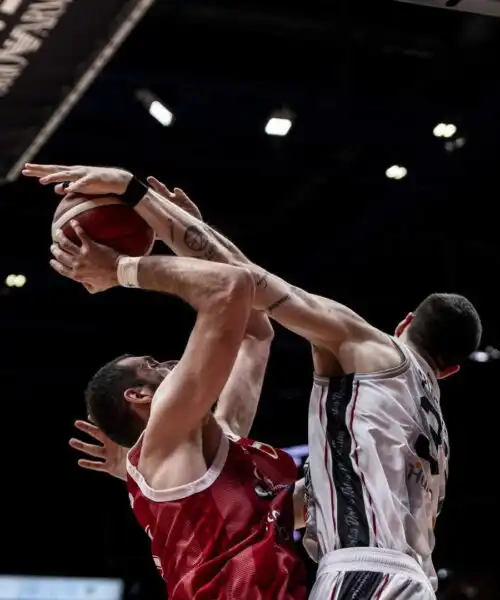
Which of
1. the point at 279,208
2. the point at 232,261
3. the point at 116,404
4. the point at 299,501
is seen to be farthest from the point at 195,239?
the point at 279,208

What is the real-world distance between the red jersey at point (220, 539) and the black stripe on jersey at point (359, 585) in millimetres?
140

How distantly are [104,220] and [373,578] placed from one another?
132cm

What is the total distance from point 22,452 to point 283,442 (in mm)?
3192

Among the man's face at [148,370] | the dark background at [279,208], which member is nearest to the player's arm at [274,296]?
the man's face at [148,370]

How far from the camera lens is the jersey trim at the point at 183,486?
2959 mm

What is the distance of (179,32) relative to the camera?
779 centimetres

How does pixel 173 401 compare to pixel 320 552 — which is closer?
pixel 173 401

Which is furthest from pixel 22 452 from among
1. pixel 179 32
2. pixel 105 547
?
pixel 179 32

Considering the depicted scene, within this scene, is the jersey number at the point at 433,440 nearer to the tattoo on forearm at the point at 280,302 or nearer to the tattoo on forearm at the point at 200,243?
the tattoo on forearm at the point at 280,302

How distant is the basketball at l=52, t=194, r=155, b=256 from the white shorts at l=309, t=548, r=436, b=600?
3.80 feet

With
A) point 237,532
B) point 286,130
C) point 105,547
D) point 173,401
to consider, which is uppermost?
point 286,130

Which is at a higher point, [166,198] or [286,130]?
[286,130]

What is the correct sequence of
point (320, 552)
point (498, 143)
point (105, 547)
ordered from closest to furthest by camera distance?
point (320, 552) → point (498, 143) → point (105, 547)

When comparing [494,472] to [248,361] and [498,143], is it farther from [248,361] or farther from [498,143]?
[248,361]
